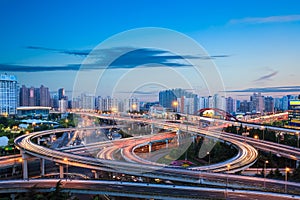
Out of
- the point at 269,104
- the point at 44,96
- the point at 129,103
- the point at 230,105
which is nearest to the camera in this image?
the point at 129,103

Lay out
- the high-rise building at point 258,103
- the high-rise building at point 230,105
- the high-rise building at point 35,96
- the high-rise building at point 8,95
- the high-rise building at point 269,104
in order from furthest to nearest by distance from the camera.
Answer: the high-rise building at point 258,103 < the high-rise building at point 269,104 < the high-rise building at point 230,105 < the high-rise building at point 35,96 < the high-rise building at point 8,95

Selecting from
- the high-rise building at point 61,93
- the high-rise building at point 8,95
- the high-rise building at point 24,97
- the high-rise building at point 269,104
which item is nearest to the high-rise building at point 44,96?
the high-rise building at point 24,97

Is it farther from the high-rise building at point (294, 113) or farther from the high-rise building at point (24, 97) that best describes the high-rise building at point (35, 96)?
the high-rise building at point (294, 113)

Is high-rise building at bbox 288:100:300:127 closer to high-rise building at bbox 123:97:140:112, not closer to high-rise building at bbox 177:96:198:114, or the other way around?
high-rise building at bbox 177:96:198:114

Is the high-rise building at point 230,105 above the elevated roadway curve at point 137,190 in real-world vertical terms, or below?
above

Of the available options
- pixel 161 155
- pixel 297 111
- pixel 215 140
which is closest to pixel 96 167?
pixel 161 155

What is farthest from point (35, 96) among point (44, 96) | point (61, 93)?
point (61, 93)

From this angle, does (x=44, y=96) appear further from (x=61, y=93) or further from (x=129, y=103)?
(x=129, y=103)

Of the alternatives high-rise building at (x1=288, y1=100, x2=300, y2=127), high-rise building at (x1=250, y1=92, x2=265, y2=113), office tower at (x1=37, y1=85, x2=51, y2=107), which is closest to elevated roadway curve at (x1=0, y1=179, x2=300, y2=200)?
high-rise building at (x1=288, y1=100, x2=300, y2=127)

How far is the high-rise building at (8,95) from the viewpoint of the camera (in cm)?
2119

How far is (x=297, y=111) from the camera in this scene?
16422 millimetres

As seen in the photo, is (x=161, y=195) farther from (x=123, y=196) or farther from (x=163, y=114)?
(x=163, y=114)

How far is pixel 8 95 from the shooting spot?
2156cm

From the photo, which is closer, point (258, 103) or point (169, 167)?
point (169, 167)
